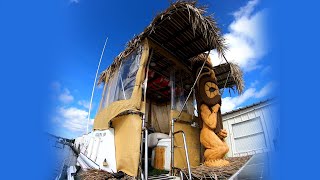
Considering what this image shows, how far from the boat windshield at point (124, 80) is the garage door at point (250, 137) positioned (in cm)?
506

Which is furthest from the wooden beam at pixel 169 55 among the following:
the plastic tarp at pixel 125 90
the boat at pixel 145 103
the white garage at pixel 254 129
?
the white garage at pixel 254 129

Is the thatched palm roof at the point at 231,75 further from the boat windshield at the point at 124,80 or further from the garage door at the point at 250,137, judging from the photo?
the boat windshield at the point at 124,80

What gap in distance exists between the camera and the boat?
4.72 meters

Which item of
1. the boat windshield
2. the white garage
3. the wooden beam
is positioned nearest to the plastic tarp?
the boat windshield

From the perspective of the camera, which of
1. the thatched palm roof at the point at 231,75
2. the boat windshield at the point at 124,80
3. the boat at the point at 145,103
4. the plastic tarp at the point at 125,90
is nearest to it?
the boat at the point at 145,103

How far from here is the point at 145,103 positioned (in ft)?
19.9

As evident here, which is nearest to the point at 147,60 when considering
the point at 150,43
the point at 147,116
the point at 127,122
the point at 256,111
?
the point at 150,43

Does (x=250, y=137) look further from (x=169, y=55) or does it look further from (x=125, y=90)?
(x=125, y=90)

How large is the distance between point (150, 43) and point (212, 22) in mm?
1663

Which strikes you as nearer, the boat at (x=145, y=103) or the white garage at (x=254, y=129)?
the boat at (x=145, y=103)

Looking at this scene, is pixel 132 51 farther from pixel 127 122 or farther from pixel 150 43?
pixel 127 122

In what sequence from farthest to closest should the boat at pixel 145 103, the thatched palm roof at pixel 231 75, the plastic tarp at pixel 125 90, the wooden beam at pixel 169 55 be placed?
1. the thatched palm roof at pixel 231 75
2. the wooden beam at pixel 169 55
3. the plastic tarp at pixel 125 90
4. the boat at pixel 145 103

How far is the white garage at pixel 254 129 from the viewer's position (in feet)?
26.3

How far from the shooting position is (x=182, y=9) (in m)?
4.77
